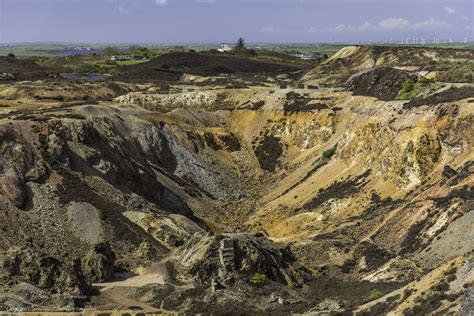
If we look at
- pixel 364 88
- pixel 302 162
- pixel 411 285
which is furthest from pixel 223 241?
pixel 364 88

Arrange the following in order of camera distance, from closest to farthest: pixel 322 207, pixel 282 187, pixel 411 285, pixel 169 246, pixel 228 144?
pixel 411 285 → pixel 169 246 → pixel 322 207 → pixel 282 187 → pixel 228 144

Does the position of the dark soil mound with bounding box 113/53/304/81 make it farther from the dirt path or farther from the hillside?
the dirt path

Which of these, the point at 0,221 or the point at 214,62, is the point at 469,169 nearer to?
the point at 0,221

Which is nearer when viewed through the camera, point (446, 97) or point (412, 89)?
point (446, 97)

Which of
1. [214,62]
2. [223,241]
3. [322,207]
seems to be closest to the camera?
[223,241]

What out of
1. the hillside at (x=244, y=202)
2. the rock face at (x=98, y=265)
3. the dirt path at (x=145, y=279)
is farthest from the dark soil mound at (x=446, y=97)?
the rock face at (x=98, y=265)

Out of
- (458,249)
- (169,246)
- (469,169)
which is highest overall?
(469,169)

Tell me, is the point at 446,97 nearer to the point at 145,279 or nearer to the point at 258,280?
the point at 258,280

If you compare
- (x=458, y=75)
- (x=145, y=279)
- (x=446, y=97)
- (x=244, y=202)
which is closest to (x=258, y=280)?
(x=145, y=279)
